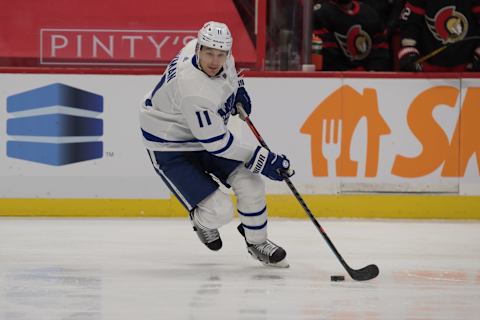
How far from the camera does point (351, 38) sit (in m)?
7.31

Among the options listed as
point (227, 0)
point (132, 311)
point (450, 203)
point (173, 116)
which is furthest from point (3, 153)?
point (132, 311)

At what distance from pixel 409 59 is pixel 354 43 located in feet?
1.70

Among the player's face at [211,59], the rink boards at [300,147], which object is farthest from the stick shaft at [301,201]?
the rink boards at [300,147]

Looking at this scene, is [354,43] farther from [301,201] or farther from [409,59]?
[301,201]

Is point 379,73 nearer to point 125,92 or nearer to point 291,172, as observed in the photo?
point 125,92

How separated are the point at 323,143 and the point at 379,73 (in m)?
0.54

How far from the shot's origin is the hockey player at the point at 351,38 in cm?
725

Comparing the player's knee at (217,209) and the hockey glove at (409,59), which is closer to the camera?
the player's knee at (217,209)

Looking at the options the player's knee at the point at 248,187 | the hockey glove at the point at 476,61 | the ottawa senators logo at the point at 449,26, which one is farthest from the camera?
the ottawa senators logo at the point at 449,26

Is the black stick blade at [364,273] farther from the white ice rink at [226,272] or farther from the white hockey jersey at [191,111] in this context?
the white hockey jersey at [191,111]

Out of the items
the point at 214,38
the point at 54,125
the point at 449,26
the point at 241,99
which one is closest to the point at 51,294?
the point at 214,38

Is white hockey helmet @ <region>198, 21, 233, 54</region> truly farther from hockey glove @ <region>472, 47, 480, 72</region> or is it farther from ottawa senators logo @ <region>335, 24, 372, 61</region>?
hockey glove @ <region>472, 47, 480, 72</region>

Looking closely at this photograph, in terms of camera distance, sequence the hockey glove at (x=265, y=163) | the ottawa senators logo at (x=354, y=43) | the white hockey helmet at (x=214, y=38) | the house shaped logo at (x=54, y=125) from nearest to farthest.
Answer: the white hockey helmet at (x=214, y=38), the hockey glove at (x=265, y=163), the house shaped logo at (x=54, y=125), the ottawa senators logo at (x=354, y=43)

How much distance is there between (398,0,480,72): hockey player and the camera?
23.5 feet
